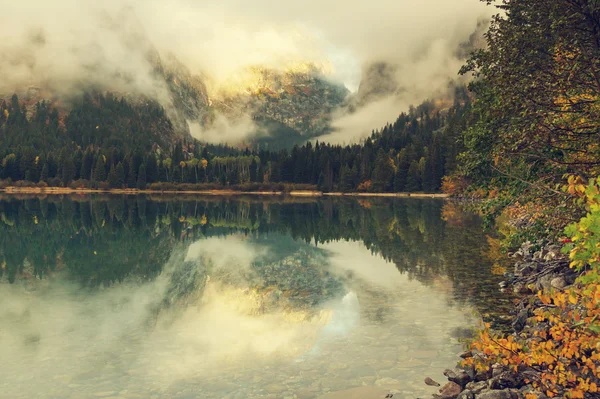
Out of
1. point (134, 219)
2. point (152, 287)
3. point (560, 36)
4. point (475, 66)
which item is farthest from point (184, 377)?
point (134, 219)

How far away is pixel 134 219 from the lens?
79812 mm

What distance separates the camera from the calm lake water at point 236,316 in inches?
589

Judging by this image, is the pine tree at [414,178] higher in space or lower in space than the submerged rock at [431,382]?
higher

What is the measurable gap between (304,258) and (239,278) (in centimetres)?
1021

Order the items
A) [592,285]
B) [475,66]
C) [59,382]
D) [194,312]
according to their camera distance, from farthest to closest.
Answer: [475,66] → [194,312] → [59,382] → [592,285]

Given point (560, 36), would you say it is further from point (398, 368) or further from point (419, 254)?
point (419, 254)

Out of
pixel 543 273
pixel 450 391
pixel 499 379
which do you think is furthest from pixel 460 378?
pixel 543 273

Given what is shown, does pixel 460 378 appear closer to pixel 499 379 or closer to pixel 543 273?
pixel 499 379

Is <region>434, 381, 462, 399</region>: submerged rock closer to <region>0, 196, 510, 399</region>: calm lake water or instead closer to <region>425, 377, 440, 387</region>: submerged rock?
<region>0, 196, 510, 399</region>: calm lake water

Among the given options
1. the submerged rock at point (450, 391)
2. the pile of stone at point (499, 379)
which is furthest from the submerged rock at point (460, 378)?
the submerged rock at point (450, 391)

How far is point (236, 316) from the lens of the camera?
23.0m

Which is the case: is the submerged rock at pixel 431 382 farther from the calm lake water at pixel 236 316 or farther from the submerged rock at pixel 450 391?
the submerged rock at pixel 450 391

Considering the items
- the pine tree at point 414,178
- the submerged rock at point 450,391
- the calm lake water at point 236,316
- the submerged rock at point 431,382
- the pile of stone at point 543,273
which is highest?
the pine tree at point 414,178

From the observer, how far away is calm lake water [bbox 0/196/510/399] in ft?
49.1
